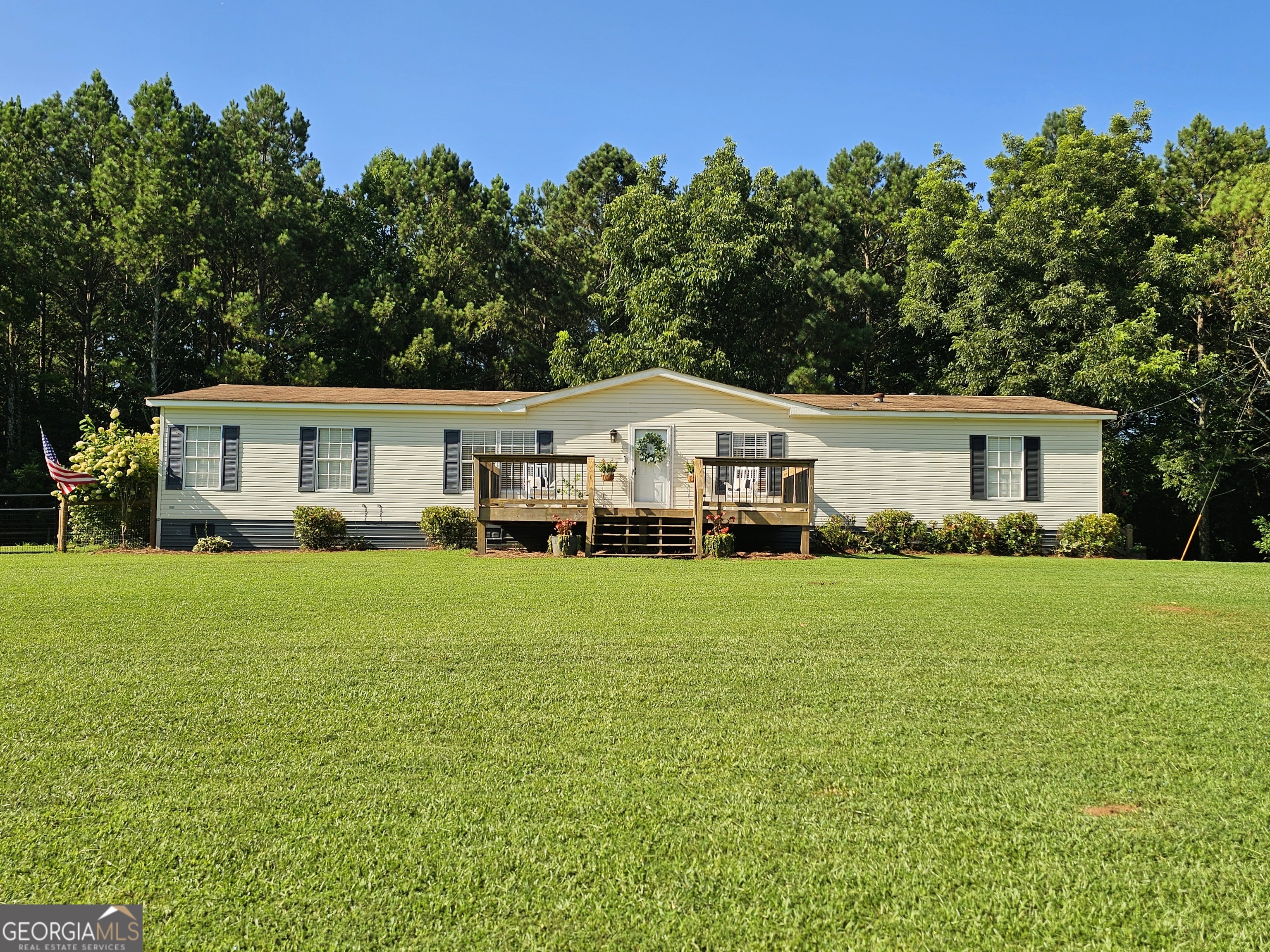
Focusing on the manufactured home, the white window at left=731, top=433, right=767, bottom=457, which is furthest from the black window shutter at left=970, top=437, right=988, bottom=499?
the white window at left=731, top=433, right=767, bottom=457

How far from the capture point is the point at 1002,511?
667 inches

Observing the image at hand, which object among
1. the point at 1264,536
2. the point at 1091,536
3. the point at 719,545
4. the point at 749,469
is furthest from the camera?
the point at 1264,536

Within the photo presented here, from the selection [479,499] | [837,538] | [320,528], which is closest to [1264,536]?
[837,538]

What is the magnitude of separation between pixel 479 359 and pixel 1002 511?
17.4m

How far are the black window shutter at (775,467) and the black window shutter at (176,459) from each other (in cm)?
1203

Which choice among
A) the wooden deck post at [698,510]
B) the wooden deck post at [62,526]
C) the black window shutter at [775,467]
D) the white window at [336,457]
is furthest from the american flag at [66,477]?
the black window shutter at [775,467]

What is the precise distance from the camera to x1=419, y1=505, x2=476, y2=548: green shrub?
54.1 feet

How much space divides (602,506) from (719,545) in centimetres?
271

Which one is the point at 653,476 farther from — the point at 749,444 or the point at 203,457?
the point at 203,457

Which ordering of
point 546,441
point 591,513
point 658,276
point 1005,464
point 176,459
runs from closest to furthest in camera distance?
point 591,513 → point 176,459 → point 546,441 → point 1005,464 → point 658,276

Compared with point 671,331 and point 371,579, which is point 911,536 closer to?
point 671,331

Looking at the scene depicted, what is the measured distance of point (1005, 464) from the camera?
56.0 ft

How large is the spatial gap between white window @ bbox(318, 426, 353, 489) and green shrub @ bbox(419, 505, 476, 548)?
74.3 inches

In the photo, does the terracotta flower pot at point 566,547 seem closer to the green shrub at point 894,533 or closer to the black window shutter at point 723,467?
the black window shutter at point 723,467
